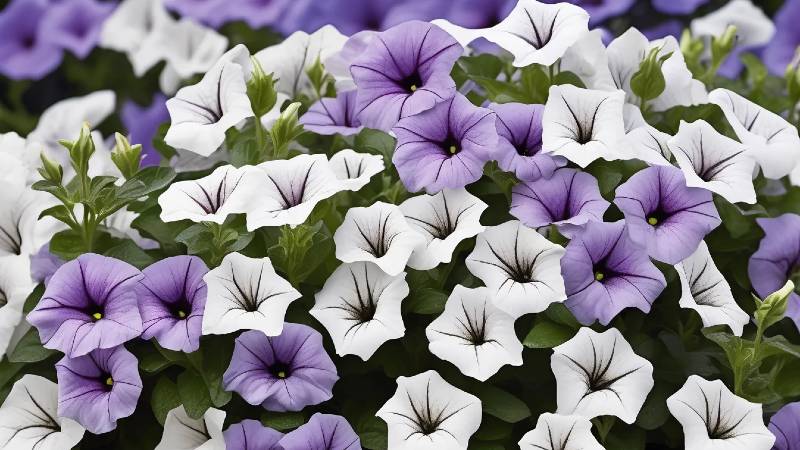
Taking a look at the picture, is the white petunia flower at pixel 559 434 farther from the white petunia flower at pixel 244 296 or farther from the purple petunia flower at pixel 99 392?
the purple petunia flower at pixel 99 392

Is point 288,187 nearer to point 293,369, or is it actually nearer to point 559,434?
point 293,369

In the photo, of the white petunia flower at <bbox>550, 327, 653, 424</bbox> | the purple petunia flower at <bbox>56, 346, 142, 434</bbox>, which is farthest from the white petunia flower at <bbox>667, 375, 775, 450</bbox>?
the purple petunia flower at <bbox>56, 346, 142, 434</bbox>

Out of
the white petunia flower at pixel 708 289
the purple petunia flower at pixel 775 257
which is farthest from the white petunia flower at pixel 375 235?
the purple petunia flower at pixel 775 257

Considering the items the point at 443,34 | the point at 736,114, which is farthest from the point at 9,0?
the point at 736,114

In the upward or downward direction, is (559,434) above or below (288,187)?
below

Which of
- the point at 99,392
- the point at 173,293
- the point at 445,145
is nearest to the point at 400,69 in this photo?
the point at 445,145

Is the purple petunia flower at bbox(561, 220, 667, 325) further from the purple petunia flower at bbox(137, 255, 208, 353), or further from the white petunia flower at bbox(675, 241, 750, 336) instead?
the purple petunia flower at bbox(137, 255, 208, 353)

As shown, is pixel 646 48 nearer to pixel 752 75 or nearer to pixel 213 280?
pixel 752 75
